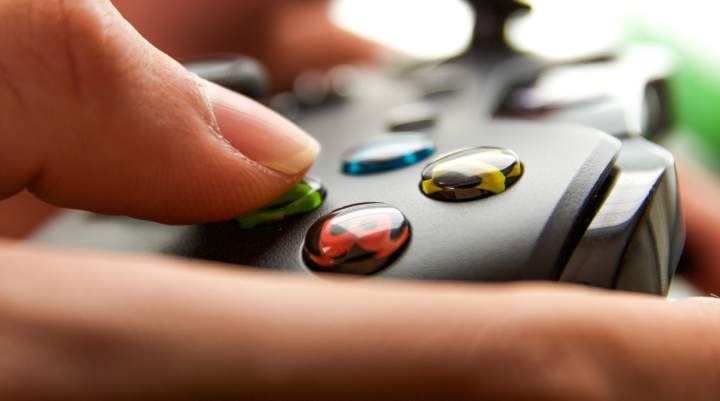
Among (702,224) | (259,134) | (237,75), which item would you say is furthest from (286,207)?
(702,224)

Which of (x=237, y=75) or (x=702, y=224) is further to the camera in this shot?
(x=702, y=224)

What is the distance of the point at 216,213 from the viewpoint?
0.26 meters

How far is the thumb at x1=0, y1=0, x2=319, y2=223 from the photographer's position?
24 centimetres

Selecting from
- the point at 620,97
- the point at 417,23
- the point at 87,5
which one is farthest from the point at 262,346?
the point at 417,23

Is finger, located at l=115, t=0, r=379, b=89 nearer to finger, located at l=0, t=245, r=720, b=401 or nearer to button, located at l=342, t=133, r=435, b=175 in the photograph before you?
button, located at l=342, t=133, r=435, b=175

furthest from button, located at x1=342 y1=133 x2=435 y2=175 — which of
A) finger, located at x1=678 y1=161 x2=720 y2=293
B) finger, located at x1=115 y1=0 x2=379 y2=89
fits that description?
finger, located at x1=115 y1=0 x2=379 y2=89

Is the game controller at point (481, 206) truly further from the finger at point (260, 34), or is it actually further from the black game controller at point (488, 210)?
the finger at point (260, 34)

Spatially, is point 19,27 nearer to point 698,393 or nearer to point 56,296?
point 56,296

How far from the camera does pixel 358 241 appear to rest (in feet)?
0.73

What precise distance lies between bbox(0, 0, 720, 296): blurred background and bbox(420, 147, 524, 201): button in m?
0.24

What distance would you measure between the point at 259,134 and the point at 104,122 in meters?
0.06

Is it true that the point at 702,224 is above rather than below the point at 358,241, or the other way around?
below

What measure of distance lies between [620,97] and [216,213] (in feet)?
0.74

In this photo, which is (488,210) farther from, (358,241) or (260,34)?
(260,34)
